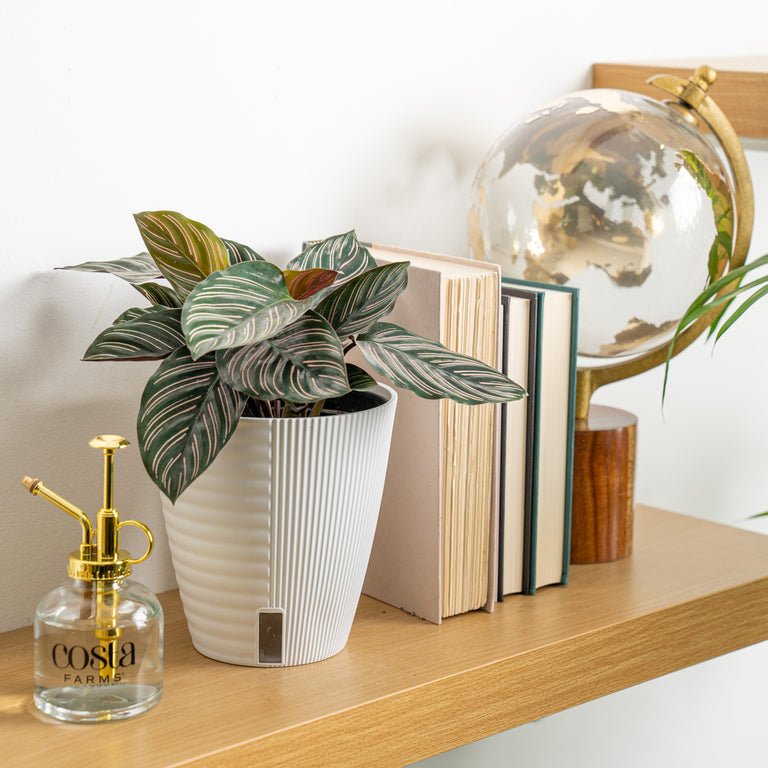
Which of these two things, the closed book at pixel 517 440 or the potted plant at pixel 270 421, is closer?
the potted plant at pixel 270 421

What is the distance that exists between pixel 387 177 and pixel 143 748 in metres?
0.55

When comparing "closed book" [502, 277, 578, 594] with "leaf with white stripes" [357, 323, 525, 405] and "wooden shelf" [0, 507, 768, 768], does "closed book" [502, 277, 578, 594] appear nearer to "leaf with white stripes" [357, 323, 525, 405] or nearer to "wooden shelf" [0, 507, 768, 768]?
"wooden shelf" [0, 507, 768, 768]

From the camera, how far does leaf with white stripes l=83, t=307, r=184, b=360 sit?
2.10 feet

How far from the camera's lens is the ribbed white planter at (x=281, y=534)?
0.65 metres

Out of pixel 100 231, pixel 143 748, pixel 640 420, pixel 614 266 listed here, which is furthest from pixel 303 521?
pixel 640 420

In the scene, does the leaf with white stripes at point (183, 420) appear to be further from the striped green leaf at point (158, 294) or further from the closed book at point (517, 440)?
the closed book at point (517, 440)

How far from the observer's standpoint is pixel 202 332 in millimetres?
531

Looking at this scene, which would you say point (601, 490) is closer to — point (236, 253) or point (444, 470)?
point (444, 470)

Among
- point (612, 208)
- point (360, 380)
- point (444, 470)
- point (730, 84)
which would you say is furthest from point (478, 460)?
point (730, 84)

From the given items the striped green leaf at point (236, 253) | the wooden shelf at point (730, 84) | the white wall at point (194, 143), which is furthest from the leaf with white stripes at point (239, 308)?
the wooden shelf at point (730, 84)

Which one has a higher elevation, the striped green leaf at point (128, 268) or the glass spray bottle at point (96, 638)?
the striped green leaf at point (128, 268)

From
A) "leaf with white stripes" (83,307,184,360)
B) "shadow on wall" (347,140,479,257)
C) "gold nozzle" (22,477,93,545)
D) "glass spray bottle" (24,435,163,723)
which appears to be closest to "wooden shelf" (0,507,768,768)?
"glass spray bottle" (24,435,163,723)

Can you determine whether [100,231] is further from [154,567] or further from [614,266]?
[614,266]

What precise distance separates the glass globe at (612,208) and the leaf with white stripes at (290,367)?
35cm
